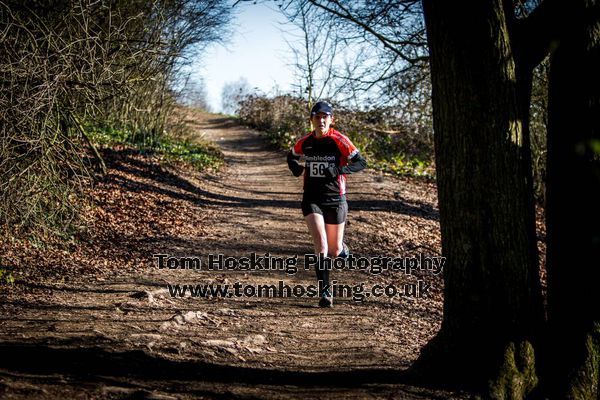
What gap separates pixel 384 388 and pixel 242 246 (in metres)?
5.55

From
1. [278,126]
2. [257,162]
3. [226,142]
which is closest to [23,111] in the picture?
[257,162]

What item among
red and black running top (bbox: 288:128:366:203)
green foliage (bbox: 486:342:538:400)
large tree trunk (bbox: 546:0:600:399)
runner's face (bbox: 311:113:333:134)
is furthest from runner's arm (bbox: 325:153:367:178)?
green foliage (bbox: 486:342:538:400)

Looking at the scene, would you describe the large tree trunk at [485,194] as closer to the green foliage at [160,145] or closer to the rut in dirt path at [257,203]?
the rut in dirt path at [257,203]

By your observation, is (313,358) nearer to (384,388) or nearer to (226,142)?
(384,388)

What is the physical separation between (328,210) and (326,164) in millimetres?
531

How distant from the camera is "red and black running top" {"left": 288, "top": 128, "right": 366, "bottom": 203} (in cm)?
586

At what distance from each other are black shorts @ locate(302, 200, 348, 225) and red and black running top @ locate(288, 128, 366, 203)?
0.06 m

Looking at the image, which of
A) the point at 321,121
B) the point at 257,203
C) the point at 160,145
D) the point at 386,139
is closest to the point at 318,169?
the point at 321,121

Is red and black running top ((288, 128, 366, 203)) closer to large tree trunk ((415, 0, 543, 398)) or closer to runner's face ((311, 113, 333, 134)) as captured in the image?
runner's face ((311, 113, 333, 134))

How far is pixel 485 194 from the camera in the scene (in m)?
3.48

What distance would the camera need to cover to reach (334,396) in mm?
3602

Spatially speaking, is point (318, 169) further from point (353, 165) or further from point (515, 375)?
point (515, 375)

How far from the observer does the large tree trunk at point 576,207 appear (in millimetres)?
3365

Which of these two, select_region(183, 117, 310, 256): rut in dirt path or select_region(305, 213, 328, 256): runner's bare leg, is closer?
select_region(305, 213, 328, 256): runner's bare leg
